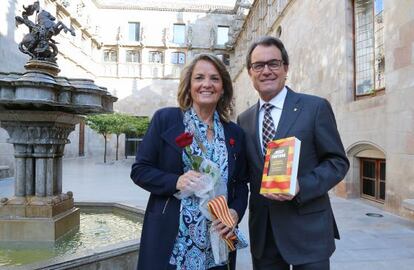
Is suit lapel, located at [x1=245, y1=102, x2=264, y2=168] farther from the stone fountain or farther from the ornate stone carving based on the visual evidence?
the ornate stone carving

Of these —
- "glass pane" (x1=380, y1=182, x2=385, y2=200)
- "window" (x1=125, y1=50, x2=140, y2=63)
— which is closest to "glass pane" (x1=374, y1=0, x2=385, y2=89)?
"glass pane" (x1=380, y1=182, x2=385, y2=200)

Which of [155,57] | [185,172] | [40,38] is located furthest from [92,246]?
Answer: [155,57]

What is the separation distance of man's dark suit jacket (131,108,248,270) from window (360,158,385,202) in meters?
8.14

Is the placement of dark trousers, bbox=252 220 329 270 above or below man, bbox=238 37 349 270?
below

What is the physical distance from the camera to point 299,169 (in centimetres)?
227

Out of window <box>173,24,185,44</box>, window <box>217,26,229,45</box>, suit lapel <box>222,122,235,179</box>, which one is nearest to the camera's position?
suit lapel <box>222,122,235,179</box>

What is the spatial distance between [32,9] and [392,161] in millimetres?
7477

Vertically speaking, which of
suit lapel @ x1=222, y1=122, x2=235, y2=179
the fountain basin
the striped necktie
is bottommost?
the fountain basin

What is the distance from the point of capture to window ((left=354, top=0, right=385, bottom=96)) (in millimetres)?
9500

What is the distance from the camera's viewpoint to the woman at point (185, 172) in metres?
2.24

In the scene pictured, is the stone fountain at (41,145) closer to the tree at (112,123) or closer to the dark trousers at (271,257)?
the dark trousers at (271,257)

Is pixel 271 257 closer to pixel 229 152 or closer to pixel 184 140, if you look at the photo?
pixel 229 152

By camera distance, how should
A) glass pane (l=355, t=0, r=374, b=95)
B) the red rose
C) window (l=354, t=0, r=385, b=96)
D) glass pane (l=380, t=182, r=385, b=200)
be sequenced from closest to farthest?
the red rose → glass pane (l=380, t=182, r=385, b=200) → window (l=354, t=0, r=385, b=96) → glass pane (l=355, t=0, r=374, b=95)

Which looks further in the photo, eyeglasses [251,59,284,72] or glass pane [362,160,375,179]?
glass pane [362,160,375,179]
